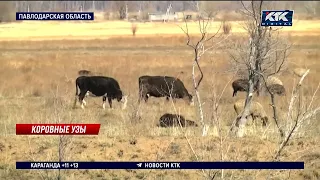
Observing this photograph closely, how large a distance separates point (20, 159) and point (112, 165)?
1.88 metres

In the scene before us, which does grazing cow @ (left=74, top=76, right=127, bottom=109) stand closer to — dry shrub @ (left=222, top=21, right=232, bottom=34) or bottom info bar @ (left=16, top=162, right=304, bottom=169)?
dry shrub @ (left=222, top=21, right=232, bottom=34)

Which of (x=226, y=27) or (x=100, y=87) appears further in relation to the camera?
(x=100, y=87)

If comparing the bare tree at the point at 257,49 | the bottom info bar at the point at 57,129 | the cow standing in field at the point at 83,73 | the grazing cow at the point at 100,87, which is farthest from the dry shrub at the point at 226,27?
the cow standing in field at the point at 83,73

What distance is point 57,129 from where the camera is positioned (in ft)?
31.8

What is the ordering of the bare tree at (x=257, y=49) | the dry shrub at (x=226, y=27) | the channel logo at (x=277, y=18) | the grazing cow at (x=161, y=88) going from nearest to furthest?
the channel logo at (x=277, y=18) → the bare tree at (x=257, y=49) → the dry shrub at (x=226, y=27) → the grazing cow at (x=161, y=88)

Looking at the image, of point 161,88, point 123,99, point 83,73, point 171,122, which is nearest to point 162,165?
point 171,122

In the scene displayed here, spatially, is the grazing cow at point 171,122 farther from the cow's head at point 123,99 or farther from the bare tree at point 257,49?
the cow's head at point 123,99

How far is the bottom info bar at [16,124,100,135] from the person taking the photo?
970cm

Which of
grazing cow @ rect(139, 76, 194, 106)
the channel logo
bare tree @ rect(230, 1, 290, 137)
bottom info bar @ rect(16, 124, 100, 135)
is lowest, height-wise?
grazing cow @ rect(139, 76, 194, 106)

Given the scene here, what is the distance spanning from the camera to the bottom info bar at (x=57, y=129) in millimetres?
9703

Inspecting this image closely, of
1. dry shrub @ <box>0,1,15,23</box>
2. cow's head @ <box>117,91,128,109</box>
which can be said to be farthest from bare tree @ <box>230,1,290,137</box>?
cow's head @ <box>117,91,128,109</box>

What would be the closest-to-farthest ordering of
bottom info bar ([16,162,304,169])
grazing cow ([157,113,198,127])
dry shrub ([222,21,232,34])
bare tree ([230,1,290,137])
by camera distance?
bottom info bar ([16,162,304,169])
bare tree ([230,1,290,137])
grazing cow ([157,113,198,127])
dry shrub ([222,21,232,34])

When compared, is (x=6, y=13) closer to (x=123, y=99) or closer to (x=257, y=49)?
(x=257, y=49)

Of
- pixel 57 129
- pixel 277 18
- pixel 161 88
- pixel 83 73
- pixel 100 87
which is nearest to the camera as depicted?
pixel 57 129
